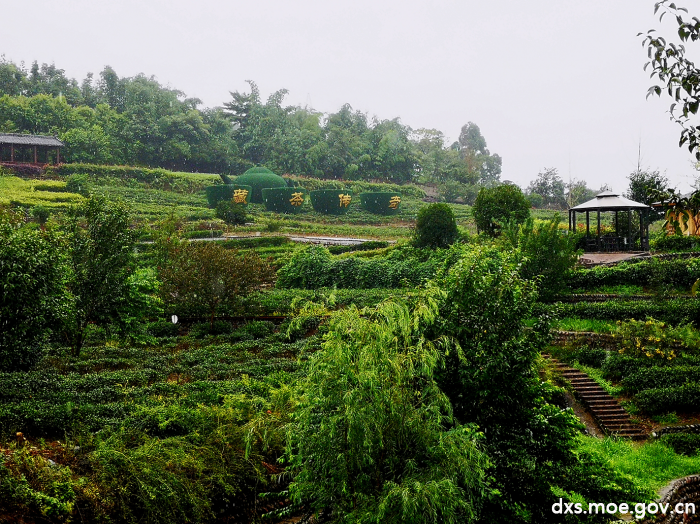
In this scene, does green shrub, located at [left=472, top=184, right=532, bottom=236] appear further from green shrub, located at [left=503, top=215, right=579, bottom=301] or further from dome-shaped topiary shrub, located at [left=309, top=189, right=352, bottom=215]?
dome-shaped topiary shrub, located at [left=309, top=189, right=352, bottom=215]

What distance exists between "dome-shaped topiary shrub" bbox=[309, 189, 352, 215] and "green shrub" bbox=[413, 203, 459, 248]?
1908 cm

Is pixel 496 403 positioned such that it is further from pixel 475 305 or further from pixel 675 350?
pixel 675 350

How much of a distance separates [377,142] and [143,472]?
194ft

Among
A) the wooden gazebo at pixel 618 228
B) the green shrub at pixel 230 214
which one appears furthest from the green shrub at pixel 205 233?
the wooden gazebo at pixel 618 228

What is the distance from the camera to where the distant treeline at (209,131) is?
54.0 meters

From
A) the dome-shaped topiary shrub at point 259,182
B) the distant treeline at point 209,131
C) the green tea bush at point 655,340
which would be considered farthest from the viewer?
the distant treeline at point 209,131

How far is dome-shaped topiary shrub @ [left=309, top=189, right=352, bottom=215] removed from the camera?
4734cm

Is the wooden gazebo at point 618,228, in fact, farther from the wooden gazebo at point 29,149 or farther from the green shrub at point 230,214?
the wooden gazebo at point 29,149

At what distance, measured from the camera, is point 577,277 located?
22891 millimetres

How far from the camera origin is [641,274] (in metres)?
22.1

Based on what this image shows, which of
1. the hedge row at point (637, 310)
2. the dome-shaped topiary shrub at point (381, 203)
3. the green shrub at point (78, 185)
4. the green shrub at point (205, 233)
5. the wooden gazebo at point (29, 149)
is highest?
the wooden gazebo at point (29, 149)

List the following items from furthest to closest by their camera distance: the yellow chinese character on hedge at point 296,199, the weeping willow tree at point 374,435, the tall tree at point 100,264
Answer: the yellow chinese character on hedge at point 296,199
the tall tree at point 100,264
the weeping willow tree at point 374,435

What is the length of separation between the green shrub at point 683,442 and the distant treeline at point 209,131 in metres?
46.5

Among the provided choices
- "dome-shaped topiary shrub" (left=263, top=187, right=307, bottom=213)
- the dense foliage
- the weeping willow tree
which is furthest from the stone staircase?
"dome-shaped topiary shrub" (left=263, top=187, right=307, bottom=213)
